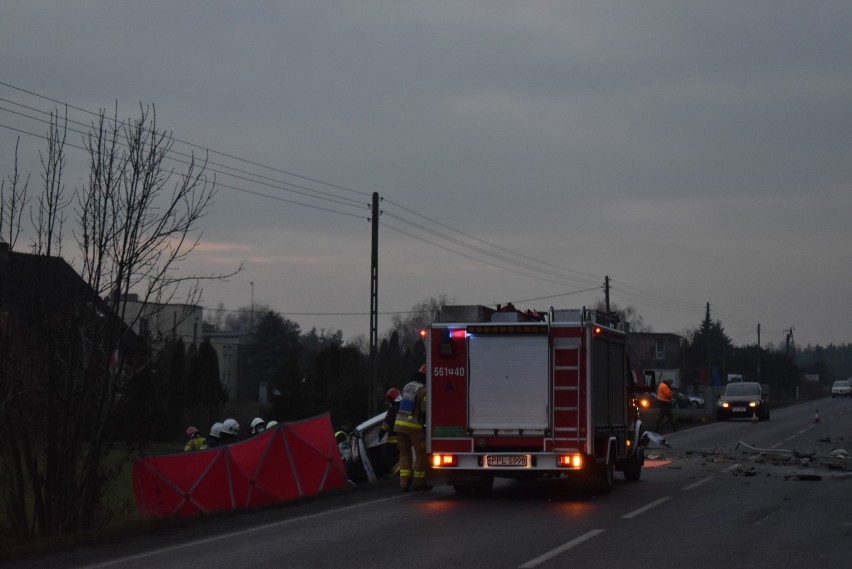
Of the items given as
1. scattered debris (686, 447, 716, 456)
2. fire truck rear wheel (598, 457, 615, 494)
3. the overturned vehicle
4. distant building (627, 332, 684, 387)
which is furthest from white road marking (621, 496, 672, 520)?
distant building (627, 332, 684, 387)

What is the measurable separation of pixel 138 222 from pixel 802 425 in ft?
115

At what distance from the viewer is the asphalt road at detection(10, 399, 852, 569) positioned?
10.6m

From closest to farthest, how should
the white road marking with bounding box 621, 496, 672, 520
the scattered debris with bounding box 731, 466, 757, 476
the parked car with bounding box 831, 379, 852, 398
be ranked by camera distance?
the white road marking with bounding box 621, 496, 672, 520 < the scattered debris with bounding box 731, 466, 757, 476 < the parked car with bounding box 831, 379, 852, 398

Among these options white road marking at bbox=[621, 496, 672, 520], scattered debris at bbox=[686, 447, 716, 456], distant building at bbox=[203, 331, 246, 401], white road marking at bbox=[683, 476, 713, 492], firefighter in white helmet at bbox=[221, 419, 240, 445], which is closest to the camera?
white road marking at bbox=[621, 496, 672, 520]

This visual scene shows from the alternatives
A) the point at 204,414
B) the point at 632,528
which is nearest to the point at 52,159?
the point at 632,528

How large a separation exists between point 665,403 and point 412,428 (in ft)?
69.0

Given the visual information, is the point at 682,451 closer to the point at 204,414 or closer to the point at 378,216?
the point at 378,216

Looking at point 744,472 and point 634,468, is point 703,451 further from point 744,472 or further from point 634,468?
point 634,468

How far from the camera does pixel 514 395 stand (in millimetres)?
16312


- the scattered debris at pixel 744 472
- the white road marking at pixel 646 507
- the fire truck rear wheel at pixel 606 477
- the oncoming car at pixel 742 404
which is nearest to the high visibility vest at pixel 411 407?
the fire truck rear wheel at pixel 606 477

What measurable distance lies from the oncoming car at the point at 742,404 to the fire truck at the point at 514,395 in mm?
33436

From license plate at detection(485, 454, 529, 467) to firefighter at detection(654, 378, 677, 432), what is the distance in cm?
1585

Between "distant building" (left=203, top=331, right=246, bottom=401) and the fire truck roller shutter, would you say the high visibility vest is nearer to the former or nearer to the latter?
the fire truck roller shutter

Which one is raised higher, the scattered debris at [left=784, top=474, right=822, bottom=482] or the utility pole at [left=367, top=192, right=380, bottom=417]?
the utility pole at [left=367, top=192, right=380, bottom=417]
